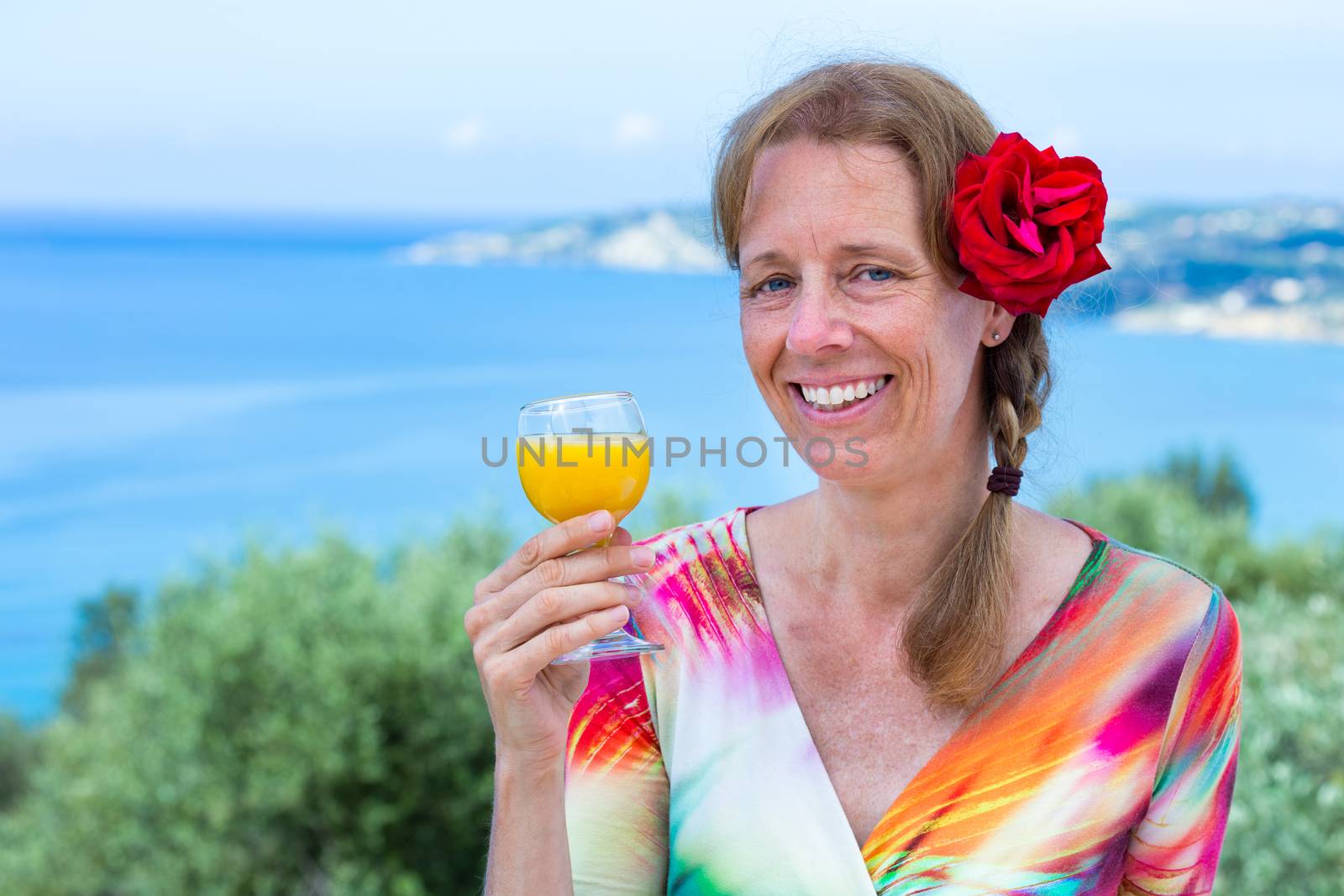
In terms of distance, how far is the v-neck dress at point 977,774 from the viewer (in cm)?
210

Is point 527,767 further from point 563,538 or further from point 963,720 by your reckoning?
point 963,720

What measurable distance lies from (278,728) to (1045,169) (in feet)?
12.0

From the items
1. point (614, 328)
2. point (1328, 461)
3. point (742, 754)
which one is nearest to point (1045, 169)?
point (742, 754)

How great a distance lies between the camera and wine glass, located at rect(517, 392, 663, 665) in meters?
1.88

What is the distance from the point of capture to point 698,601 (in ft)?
7.91

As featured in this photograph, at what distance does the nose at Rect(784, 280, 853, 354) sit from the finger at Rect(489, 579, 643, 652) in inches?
21.9

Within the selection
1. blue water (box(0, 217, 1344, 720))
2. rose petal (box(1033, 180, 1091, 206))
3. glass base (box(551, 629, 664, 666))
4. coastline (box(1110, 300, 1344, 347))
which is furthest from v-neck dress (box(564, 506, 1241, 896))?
coastline (box(1110, 300, 1344, 347))

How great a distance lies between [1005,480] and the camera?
227cm

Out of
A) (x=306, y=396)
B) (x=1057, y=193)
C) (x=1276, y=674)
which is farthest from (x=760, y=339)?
(x=306, y=396)

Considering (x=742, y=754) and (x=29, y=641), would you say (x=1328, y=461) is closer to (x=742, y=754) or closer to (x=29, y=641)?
(x=742, y=754)

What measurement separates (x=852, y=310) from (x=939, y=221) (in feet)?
0.77

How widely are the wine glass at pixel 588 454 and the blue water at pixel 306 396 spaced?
2.53 metres

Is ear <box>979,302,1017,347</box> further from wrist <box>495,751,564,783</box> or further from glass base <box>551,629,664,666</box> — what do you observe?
wrist <box>495,751,564,783</box>

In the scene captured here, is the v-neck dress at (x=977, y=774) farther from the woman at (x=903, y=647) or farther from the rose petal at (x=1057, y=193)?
Answer: the rose petal at (x=1057, y=193)
